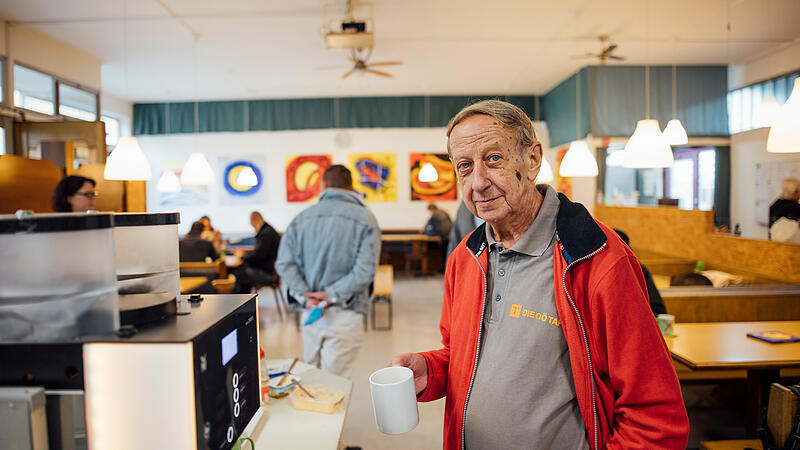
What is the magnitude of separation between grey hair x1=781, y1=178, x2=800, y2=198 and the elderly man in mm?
3350

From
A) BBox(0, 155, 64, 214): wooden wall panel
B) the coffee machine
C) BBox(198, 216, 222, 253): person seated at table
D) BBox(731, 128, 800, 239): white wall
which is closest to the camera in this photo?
the coffee machine

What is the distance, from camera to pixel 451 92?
9.48m

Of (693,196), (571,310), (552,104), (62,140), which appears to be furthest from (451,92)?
(571,310)

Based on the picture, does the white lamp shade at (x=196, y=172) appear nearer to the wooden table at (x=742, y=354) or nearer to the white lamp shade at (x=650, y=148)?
the white lamp shade at (x=650, y=148)

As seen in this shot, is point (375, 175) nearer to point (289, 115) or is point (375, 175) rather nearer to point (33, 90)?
point (289, 115)

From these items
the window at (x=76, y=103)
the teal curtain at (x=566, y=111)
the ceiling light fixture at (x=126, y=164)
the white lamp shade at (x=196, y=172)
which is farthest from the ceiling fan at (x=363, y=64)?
the window at (x=76, y=103)

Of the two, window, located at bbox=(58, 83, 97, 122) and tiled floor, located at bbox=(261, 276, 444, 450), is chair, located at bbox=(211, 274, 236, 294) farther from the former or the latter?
window, located at bbox=(58, 83, 97, 122)

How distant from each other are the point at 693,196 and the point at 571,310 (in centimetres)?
506

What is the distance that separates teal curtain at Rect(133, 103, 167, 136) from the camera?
9797 millimetres

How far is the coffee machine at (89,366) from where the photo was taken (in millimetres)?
681

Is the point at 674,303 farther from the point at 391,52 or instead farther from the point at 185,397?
the point at 391,52

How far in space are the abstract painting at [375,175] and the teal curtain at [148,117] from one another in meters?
4.07

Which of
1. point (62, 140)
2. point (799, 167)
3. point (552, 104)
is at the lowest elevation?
point (799, 167)

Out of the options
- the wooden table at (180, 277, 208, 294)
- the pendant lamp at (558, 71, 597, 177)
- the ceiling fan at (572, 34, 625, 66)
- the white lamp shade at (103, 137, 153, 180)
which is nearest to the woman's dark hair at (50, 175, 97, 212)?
the white lamp shade at (103, 137, 153, 180)
